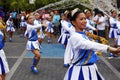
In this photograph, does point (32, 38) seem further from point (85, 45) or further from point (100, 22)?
point (100, 22)

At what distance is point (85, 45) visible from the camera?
524cm

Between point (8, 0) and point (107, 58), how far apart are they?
19294 millimetres

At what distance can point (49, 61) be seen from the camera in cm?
1308

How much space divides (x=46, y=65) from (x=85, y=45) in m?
7.06

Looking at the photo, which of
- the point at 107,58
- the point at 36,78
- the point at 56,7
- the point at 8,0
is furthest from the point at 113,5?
the point at 36,78

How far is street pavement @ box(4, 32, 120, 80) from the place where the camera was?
10398mm

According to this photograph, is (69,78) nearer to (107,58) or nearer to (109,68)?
(109,68)

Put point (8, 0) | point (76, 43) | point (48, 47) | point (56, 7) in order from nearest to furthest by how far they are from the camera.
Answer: point (76, 43), point (48, 47), point (56, 7), point (8, 0)

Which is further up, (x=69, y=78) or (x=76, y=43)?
(x=76, y=43)

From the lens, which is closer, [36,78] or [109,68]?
[36,78]

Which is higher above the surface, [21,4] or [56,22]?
[21,4]

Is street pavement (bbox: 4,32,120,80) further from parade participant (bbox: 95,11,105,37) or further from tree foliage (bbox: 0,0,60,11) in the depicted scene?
tree foliage (bbox: 0,0,60,11)

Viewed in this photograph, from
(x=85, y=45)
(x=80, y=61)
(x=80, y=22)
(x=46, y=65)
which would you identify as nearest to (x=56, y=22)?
(x=46, y=65)

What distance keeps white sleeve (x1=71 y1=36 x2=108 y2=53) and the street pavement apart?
4.75 metres
